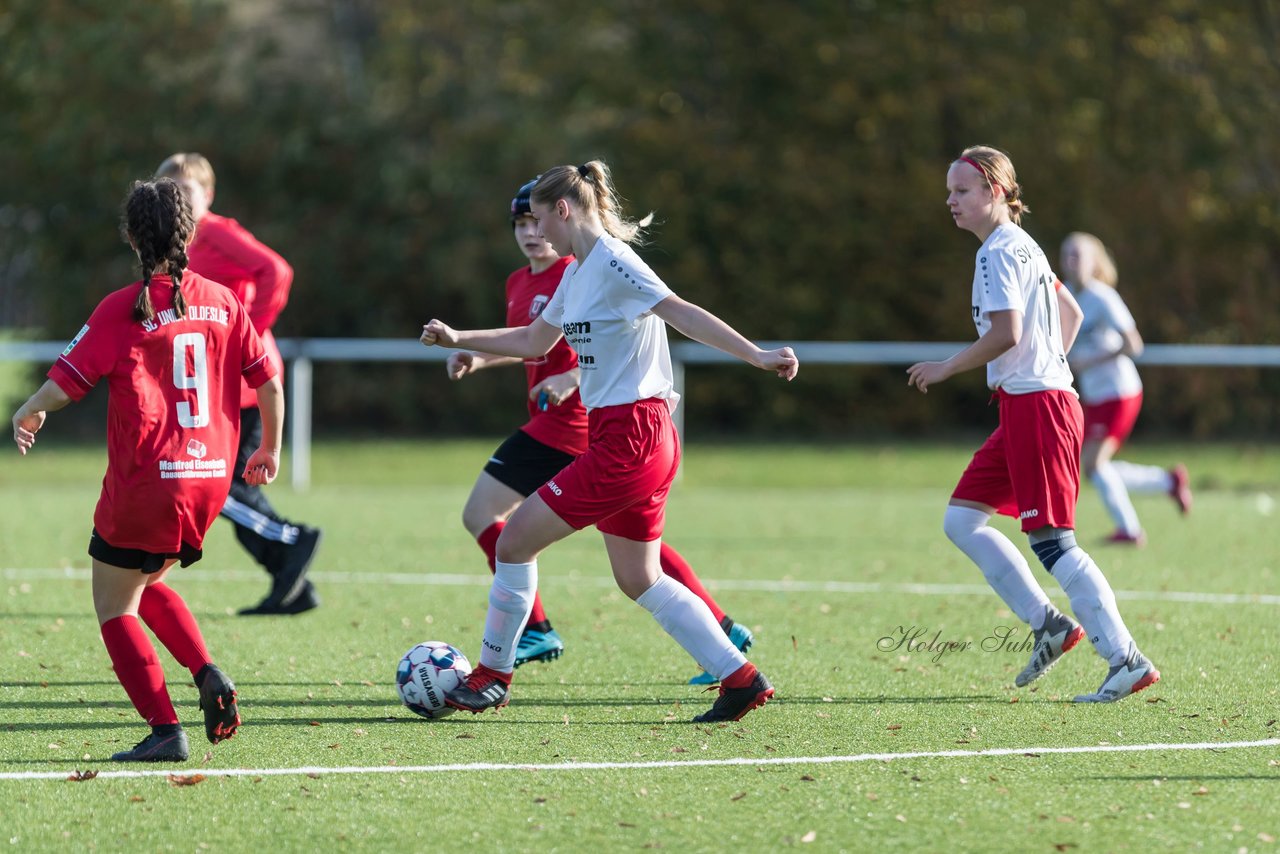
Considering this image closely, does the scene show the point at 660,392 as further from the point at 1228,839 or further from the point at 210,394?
the point at 1228,839

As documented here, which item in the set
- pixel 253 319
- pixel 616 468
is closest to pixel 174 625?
pixel 616 468

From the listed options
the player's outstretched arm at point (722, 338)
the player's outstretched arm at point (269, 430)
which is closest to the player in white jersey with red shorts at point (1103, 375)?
the player's outstretched arm at point (722, 338)

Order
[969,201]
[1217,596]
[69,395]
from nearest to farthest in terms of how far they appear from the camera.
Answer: [69,395]
[969,201]
[1217,596]

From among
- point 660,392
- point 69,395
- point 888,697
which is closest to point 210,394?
point 69,395

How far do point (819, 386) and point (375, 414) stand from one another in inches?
238

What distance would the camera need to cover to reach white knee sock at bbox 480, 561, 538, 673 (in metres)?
5.80

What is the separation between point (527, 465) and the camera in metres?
6.95

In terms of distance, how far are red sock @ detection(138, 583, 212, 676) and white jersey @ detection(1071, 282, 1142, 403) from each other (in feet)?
23.9

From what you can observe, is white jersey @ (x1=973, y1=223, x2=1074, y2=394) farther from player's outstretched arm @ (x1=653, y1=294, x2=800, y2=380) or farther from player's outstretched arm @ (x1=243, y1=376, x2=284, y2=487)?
player's outstretched arm @ (x1=243, y1=376, x2=284, y2=487)

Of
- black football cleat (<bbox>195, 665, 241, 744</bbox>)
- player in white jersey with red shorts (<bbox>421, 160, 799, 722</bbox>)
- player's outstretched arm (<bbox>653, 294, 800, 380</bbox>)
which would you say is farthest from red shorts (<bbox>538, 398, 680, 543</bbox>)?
black football cleat (<bbox>195, 665, 241, 744</bbox>)

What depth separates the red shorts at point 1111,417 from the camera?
11195mm

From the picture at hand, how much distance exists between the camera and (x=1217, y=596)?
9039 mm

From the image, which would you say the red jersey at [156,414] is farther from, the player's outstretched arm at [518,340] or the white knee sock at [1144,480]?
the white knee sock at [1144,480]

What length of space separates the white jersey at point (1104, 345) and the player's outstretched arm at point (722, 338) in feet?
20.4
